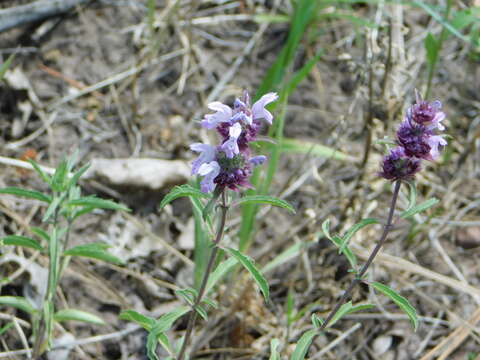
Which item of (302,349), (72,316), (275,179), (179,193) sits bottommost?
(72,316)

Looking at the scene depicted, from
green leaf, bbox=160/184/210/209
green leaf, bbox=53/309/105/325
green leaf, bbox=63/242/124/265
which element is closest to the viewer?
green leaf, bbox=160/184/210/209

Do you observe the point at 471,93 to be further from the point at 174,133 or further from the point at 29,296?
the point at 29,296

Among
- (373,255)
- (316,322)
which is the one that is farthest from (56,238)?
(373,255)

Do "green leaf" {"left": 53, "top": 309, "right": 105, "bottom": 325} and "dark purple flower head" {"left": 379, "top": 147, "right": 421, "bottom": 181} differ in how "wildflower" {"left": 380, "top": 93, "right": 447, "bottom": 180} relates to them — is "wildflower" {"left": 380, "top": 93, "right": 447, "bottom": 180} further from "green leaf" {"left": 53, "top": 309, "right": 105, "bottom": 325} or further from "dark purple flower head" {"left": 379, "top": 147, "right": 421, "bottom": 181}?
"green leaf" {"left": 53, "top": 309, "right": 105, "bottom": 325}

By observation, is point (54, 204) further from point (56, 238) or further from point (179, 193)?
point (179, 193)

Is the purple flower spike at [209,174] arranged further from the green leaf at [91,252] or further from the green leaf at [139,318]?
the green leaf at [91,252]

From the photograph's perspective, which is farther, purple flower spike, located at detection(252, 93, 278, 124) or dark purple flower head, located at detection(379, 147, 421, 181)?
dark purple flower head, located at detection(379, 147, 421, 181)

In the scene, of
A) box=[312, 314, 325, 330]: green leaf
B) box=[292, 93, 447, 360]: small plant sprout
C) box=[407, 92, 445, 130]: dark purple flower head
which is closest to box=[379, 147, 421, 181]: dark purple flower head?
box=[292, 93, 447, 360]: small plant sprout
